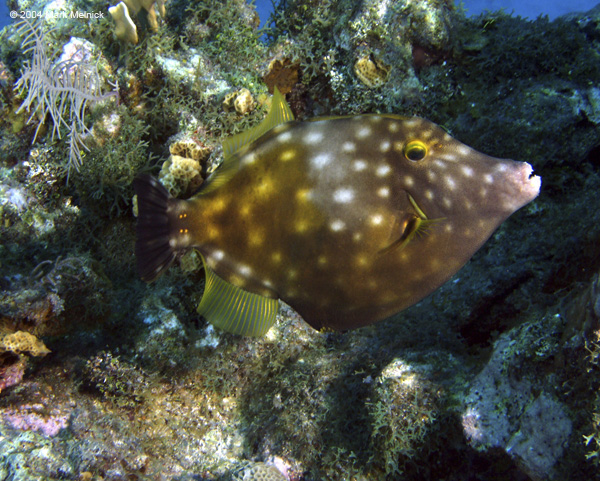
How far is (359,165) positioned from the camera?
→ 69.6 inches

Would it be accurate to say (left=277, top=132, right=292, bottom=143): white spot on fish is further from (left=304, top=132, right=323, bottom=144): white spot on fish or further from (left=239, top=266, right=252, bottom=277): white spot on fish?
(left=239, top=266, right=252, bottom=277): white spot on fish

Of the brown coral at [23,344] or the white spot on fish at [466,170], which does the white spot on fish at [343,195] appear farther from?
the brown coral at [23,344]

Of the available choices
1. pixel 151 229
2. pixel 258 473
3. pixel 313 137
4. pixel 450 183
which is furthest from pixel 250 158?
pixel 258 473

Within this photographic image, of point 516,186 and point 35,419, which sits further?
point 35,419

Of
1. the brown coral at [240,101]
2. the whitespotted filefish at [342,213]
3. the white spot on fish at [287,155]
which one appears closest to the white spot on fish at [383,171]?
the whitespotted filefish at [342,213]

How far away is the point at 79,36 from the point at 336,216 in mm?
4352

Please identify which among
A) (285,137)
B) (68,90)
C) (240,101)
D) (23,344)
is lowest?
(23,344)

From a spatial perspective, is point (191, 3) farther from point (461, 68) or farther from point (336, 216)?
point (336, 216)

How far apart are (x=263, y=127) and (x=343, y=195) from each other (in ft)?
2.25

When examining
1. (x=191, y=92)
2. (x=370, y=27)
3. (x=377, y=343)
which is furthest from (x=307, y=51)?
(x=377, y=343)

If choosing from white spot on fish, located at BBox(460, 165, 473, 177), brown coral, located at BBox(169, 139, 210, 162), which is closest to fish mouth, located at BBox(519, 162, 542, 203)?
white spot on fish, located at BBox(460, 165, 473, 177)

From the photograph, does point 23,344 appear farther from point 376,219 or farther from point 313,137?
point 376,219

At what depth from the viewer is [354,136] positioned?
1798 millimetres

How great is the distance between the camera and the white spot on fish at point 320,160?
5.92ft
